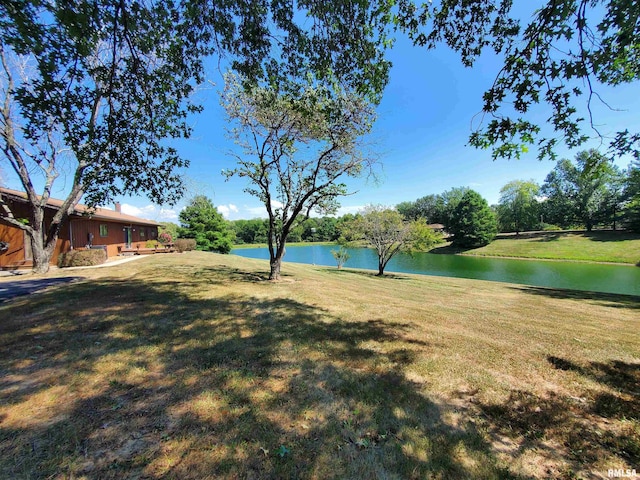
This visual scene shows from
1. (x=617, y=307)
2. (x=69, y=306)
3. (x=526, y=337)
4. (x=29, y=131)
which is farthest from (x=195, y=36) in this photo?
(x=617, y=307)

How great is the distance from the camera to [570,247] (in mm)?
35000

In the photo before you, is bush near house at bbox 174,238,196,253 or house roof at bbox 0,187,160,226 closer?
house roof at bbox 0,187,160,226

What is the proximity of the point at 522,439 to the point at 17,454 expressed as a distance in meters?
3.95

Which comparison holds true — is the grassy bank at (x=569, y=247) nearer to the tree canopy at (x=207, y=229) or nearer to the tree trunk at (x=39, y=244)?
the tree canopy at (x=207, y=229)

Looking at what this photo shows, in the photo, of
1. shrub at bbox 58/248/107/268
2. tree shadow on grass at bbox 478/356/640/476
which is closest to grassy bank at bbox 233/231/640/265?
tree shadow on grass at bbox 478/356/640/476

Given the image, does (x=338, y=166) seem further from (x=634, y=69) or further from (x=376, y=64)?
(x=634, y=69)

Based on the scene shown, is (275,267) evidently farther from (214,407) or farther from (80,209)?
(80,209)

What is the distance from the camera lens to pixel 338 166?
8898 millimetres

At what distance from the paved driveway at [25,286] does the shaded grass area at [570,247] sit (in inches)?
1775

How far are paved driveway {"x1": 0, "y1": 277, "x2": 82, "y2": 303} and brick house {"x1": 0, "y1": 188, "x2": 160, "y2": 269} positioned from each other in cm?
236

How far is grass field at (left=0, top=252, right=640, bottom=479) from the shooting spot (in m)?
1.91

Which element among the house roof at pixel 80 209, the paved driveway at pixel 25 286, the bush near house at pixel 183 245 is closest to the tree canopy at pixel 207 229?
the house roof at pixel 80 209

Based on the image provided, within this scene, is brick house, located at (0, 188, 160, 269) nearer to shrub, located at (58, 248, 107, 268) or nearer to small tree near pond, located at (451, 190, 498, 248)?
shrub, located at (58, 248, 107, 268)

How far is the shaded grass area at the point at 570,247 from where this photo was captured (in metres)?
30.6
